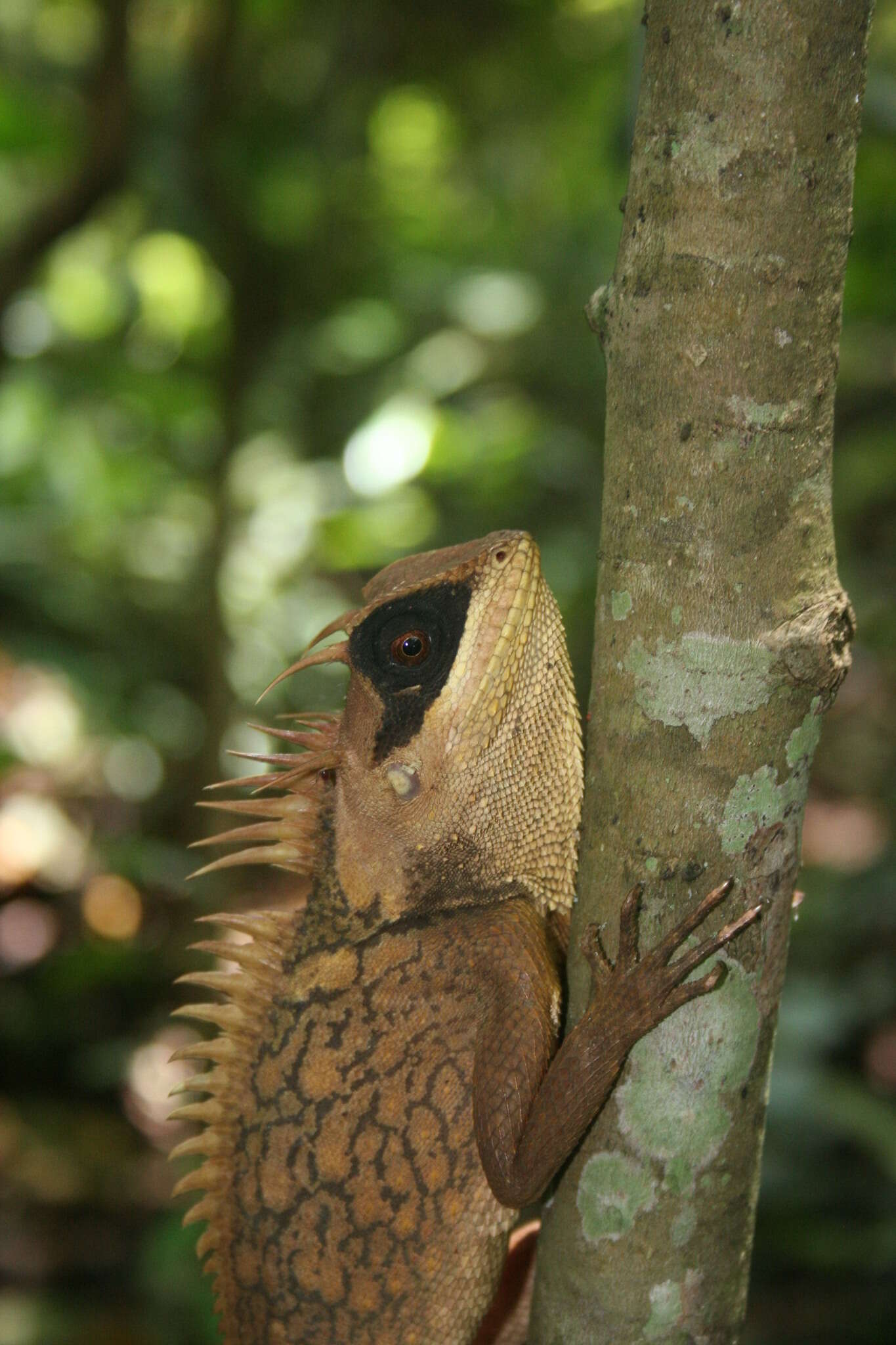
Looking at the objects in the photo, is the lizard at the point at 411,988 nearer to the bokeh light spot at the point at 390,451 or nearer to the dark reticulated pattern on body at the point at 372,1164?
the dark reticulated pattern on body at the point at 372,1164

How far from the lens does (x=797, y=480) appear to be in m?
1.48

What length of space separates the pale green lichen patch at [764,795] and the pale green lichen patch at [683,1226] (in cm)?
56

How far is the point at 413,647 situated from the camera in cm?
218

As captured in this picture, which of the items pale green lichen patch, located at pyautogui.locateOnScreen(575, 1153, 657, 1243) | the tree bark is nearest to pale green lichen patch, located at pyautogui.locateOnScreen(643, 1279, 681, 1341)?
the tree bark

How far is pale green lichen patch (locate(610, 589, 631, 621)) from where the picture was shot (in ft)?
5.21

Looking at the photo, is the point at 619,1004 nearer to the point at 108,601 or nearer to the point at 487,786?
the point at 487,786

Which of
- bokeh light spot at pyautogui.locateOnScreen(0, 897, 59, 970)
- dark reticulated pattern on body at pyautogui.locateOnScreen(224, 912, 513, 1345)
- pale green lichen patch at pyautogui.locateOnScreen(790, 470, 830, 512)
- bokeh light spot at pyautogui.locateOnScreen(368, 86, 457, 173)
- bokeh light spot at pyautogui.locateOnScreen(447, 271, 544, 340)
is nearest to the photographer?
pale green lichen patch at pyautogui.locateOnScreen(790, 470, 830, 512)

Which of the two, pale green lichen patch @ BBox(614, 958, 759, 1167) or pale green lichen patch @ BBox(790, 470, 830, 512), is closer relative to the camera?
pale green lichen patch @ BBox(790, 470, 830, 512)

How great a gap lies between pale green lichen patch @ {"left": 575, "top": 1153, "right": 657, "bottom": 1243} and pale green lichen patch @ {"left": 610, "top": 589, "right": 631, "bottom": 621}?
845 mm

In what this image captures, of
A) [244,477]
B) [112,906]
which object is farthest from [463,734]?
[112,906]

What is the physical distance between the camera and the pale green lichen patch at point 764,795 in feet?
5.09

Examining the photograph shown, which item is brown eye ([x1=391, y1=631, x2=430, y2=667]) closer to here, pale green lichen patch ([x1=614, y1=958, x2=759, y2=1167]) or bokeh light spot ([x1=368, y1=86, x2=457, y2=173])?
pale green lichen patch ([x1=614, y1=958, x2=759, y2=1167])

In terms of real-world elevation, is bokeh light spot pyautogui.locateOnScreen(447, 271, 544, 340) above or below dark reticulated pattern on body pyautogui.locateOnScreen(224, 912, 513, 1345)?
above

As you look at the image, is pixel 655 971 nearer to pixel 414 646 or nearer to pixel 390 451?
pixel 414 646
